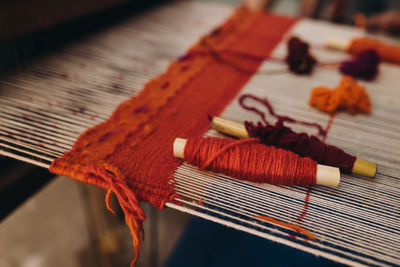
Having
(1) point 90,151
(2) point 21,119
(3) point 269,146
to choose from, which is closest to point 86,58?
(2) point 21,119

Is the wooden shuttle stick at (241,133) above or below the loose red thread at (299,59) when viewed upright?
below

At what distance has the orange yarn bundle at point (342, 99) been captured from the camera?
921 mm

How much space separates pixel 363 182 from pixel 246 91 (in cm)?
46

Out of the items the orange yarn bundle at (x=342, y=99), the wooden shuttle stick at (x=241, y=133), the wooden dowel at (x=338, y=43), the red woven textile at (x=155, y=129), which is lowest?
the red woven textile at (x=155, y=129)

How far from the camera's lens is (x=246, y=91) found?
1.03 metres

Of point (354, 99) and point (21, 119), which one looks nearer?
point (21, 119)

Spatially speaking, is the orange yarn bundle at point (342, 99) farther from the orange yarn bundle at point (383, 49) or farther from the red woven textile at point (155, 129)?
the orange yarn bundle at point (383, 49)

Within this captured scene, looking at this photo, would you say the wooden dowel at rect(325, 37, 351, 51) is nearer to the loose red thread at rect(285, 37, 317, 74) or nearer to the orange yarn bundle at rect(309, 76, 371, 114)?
the loose red thread at rect(285, 37, 317, 74)

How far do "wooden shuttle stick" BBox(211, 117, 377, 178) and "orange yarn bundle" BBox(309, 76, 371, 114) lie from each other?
0.26 meters

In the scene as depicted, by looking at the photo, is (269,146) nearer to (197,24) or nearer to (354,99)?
(354,99)

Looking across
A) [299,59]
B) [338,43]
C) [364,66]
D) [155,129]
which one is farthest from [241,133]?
[338,43]

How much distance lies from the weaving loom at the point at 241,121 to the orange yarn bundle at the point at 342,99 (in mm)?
29

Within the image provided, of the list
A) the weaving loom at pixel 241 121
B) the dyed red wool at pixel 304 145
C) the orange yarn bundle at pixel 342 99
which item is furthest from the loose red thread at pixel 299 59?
the dyed red wool at pixel 304 145

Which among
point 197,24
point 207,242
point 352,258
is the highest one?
point 197,24
